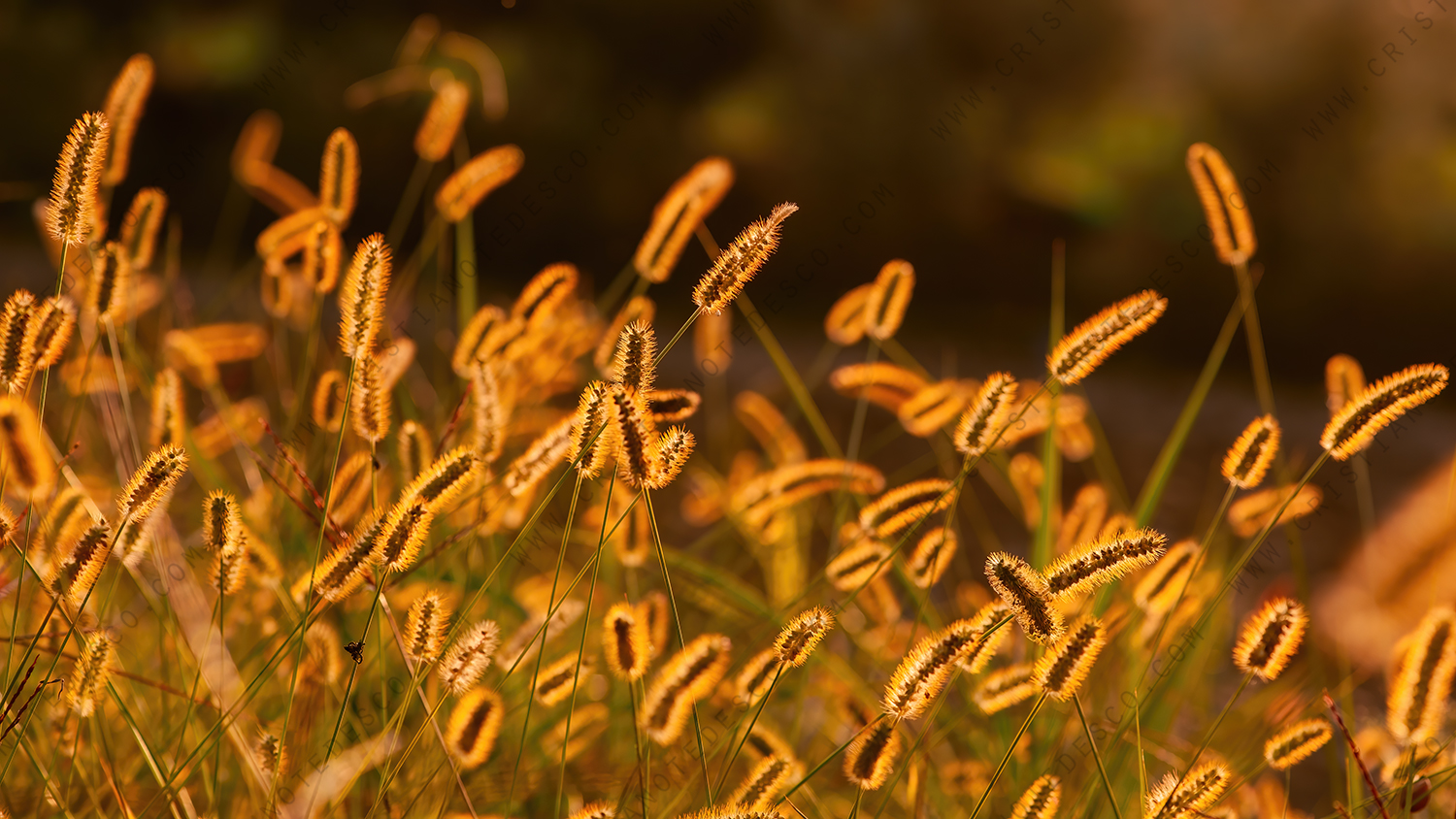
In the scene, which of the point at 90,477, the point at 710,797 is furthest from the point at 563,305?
the point at 710,797

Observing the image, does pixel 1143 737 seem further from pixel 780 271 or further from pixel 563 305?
pixel 780 271

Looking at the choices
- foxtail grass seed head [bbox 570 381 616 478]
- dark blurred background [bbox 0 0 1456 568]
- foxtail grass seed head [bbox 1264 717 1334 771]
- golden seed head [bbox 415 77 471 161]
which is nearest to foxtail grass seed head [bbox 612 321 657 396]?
foxtail grass seed head [bbox 570 381 616 478]

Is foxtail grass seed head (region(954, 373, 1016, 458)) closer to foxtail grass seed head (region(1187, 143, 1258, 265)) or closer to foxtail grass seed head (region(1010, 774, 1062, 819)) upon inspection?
foxtail grass seed head (region(1010, 774, 1062, 819))

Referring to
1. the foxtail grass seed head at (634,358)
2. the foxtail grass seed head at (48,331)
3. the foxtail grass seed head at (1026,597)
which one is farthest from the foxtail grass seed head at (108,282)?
the foxtail grass seed head at (1026,597)

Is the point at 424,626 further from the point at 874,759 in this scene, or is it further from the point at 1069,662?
the point at 1069,662

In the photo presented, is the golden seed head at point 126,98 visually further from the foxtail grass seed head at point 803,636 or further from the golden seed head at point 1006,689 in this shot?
the golden seed head at point 1006,689

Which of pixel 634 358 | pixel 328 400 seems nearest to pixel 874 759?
pixel 634 358
